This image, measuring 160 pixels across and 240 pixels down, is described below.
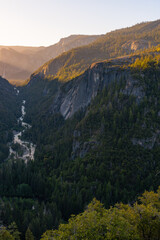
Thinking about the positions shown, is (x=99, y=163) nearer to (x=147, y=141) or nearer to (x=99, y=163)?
(x=99, y=163)

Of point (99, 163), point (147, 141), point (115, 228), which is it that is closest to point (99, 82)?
point (147, 141)

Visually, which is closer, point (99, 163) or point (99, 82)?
point (99, 163)

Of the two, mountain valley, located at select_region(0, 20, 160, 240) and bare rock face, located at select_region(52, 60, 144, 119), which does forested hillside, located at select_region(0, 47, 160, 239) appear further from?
bare rock face, located at select_region(52, 60, 144, 119)

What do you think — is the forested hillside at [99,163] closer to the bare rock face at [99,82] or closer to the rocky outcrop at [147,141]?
the rocky outcrop at [147,141]

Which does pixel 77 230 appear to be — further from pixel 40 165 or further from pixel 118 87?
pixel 118 87

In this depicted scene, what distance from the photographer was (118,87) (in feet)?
482

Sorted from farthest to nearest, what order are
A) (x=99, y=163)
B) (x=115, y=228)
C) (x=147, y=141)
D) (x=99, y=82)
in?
(x=99, y=82) → (x=147, y=141) → (x=99, y=163) → (x=115, y=228)

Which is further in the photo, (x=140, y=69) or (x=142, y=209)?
(x=140, y=69)

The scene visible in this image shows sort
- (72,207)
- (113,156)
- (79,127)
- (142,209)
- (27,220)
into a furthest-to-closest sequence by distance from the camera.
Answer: (79,127) < (113,156) < (72,207) < (27,220) < (142,209)

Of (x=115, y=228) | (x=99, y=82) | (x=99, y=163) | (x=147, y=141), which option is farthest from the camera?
(x=99, y=82)

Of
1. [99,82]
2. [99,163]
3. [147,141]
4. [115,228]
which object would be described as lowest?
[99,163]

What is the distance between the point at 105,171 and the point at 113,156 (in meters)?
11.0

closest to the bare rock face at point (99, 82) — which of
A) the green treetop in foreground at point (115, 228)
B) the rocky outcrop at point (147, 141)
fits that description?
the rocky outcrop at point (147, 141)

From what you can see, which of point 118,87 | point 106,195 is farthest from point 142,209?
point 118,87
